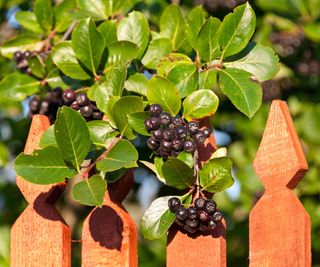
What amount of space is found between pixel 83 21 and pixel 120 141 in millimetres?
319

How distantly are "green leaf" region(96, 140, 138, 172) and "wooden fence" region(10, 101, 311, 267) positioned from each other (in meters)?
0.18

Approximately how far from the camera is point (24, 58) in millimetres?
1904

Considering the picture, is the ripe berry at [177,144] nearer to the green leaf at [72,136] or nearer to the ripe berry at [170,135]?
the ripe berry at [170,135]

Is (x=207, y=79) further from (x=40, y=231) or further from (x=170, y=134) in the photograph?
(x=40, y=231)

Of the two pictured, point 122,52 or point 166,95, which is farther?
point 122,52

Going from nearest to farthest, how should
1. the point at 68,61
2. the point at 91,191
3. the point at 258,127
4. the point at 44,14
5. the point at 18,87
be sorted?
the point at 91,191, the point at 68,61, the point at 18,87, the point at 44,14, the point at 258,127

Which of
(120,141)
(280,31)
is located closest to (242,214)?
(280,31)

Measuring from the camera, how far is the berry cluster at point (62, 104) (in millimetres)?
1619

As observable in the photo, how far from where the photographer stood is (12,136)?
2.91 metres

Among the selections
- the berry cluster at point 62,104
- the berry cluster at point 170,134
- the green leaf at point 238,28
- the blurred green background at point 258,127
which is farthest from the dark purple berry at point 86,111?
the blurred green background at point 258,127

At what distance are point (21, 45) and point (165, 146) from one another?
740mm

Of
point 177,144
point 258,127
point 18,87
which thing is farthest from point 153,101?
point 258,127

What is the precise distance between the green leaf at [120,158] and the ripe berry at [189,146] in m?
0.09

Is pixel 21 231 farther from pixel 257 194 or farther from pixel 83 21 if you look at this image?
pixel 257 194
